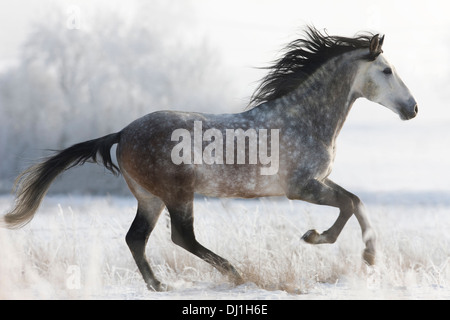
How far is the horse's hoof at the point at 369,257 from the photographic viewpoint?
5988mm

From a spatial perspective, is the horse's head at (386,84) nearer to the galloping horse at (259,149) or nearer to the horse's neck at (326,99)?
the galloping horse at (259,149)

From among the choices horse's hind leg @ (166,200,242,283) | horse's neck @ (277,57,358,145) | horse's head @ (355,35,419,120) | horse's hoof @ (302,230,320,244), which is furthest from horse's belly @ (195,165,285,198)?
horse's head @ (355,35,419,120)

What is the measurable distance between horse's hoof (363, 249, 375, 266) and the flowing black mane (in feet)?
6.08

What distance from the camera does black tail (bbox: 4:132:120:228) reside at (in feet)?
20.3

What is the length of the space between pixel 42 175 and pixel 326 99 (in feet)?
10.1

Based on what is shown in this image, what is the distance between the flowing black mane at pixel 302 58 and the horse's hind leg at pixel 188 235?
139 cm

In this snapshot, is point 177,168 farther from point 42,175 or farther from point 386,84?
point 386,84

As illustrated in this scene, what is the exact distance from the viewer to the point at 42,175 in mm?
6234

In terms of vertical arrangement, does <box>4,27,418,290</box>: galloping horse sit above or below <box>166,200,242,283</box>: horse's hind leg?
above

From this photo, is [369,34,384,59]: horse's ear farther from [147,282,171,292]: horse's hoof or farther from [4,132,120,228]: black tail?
[147,282,171,292]: horse's hoof

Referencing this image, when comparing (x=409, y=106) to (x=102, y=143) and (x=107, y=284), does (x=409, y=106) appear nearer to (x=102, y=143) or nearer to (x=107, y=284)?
(x=102, y=143)

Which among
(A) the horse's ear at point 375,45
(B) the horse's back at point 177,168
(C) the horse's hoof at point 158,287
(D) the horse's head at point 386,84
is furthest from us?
(D) the horse's head at point 386,84

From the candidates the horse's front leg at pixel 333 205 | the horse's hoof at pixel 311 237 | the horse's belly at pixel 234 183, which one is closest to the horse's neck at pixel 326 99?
the horse's front leg at pixel 333 205

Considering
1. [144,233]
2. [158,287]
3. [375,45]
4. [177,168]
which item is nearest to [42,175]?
[144,233]
